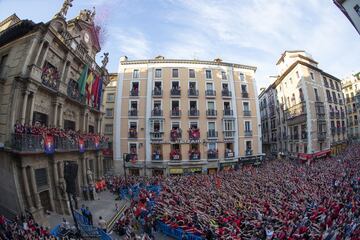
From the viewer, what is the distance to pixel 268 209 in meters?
13.5

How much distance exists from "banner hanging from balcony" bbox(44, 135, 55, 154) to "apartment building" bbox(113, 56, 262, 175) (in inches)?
602

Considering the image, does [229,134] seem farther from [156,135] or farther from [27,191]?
[27,191]

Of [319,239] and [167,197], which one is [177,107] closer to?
[167,197]

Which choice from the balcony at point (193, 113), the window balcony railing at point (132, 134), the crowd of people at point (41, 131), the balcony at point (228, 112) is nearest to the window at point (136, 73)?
the window balcony railing at point (132, 134)

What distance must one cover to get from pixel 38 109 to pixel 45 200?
262 inches

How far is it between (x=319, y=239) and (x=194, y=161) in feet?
77.3

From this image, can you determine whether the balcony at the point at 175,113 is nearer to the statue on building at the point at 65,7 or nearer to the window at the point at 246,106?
the window at the point at 246,106

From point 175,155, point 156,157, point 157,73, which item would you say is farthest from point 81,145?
point 157,73

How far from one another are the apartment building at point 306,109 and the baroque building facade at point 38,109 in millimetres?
30988

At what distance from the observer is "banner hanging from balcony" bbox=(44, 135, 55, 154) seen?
16547mm

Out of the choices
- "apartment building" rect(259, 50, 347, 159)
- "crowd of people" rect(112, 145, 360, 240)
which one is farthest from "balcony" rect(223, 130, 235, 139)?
"crowd of people" rect(112, 145, 360, 240)

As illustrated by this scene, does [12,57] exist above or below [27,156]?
above

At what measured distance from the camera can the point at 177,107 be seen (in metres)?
34.2

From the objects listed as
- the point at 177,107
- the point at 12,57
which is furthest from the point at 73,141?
the point at 177,107
